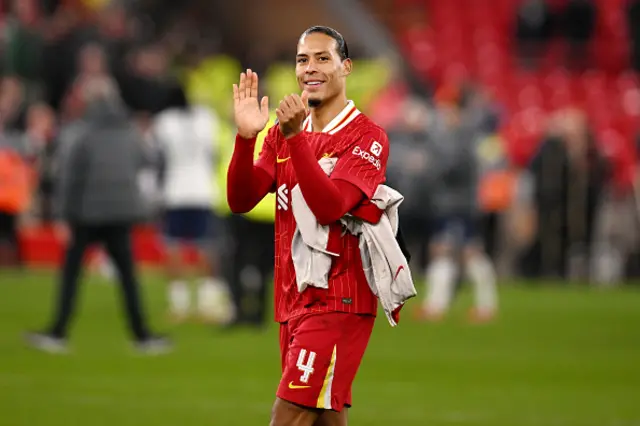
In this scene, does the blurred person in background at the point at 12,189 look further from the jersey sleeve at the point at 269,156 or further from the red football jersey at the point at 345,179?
Result: the red football jersey at the point at 345,179

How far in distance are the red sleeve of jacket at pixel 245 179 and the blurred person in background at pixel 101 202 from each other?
7409 millimetres

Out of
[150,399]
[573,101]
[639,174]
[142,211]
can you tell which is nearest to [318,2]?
[573,101]

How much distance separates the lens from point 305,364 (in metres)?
6.78

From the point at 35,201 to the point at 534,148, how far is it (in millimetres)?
8431

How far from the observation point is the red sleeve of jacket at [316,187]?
21.5 ft

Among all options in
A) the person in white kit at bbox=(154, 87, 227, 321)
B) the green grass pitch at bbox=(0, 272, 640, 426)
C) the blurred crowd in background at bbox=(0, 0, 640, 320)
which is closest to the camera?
the green grass pitch at bbox=(0, 272, 640, 426)

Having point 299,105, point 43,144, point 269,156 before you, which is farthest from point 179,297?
point 299,105

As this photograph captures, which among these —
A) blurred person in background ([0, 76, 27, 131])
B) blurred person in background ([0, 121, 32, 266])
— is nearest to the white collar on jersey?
blurred person in background ([0, 121, 32, 266])

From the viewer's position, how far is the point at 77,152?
14.3 m

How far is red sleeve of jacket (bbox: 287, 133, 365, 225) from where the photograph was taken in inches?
258

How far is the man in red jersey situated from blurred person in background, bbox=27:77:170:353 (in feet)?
24.4

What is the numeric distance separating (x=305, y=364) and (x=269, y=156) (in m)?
1.05

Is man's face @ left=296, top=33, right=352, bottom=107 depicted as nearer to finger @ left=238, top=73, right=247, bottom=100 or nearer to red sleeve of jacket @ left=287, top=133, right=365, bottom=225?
finger @ left=238, top=73, right=247, bottom=100

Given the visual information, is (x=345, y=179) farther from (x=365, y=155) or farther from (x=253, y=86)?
(x=253, y=86)
